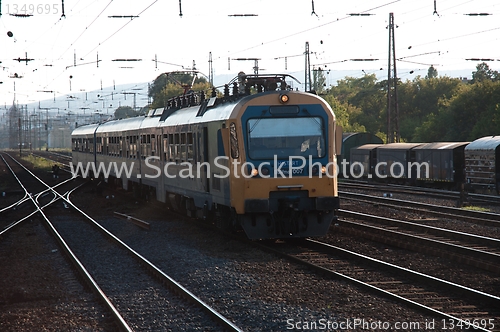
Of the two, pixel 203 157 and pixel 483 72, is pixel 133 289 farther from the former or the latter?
pixel 483 72

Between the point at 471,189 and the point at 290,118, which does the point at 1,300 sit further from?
the point at 471,189

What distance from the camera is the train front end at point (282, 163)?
44.2ft

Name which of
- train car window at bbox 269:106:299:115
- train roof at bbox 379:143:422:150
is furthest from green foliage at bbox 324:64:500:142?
train car window at bbox 269:106:299:115

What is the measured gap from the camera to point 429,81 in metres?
93.6

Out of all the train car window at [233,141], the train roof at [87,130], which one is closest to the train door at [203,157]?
the train car window at [233,141]

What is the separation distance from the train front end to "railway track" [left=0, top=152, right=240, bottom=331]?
2490mm

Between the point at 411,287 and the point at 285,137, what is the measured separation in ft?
16.0

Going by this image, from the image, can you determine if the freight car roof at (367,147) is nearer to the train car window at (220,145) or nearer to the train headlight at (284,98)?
the train car window at (220,145)

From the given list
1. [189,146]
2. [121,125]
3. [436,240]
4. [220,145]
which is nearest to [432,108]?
[121,125]

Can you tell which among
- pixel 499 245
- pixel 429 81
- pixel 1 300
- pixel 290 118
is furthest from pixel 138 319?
pixel 429 81

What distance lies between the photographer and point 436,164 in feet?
103

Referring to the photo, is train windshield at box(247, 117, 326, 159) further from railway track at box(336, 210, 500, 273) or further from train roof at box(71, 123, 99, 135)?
train roof at box(71, 123, 99, 135)

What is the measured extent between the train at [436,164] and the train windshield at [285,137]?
410 inches

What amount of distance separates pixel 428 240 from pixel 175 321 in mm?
6735
